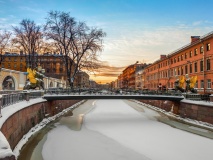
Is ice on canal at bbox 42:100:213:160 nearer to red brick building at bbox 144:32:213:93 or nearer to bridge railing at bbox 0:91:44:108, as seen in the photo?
bridge railing at bbox 0:91:44:108

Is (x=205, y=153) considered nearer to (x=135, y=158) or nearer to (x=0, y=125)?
(x=135, y=158)

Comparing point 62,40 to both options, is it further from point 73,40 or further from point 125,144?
point 125,144

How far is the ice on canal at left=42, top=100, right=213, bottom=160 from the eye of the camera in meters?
15.5

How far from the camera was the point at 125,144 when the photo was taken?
715 inches

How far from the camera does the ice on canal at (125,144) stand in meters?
15.5

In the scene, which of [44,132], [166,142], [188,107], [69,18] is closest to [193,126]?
[188,107]

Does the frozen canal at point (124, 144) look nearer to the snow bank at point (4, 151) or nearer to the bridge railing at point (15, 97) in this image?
the bridge railing at point (15, 97)

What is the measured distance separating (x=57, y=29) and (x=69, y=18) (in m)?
2.60

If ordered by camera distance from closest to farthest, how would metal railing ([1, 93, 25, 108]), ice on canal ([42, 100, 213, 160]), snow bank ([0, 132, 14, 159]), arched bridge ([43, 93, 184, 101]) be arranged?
snow bank ([0, 132, 14, 159])
ice on canal ([42, 100, 213, 160])
metal railing ([1, 93, 25, 108])
arched bridge ([43, 93, 184, 101])

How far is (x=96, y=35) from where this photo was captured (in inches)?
1625

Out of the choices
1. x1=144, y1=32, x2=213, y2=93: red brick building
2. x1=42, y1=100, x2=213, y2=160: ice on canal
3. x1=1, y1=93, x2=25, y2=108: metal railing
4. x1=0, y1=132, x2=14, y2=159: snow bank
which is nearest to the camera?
x1=0, y1=132, x2=14, y2=159: snow bank

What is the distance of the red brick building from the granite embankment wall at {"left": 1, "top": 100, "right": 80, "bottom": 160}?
2374cm

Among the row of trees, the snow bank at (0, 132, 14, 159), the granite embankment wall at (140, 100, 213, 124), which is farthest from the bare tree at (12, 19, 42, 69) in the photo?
the snow bank at (0, 132, 14, 159)

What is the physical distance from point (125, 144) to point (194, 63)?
30388 millimetres
